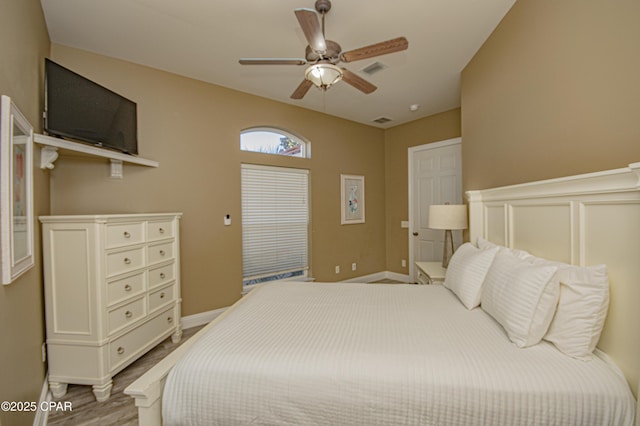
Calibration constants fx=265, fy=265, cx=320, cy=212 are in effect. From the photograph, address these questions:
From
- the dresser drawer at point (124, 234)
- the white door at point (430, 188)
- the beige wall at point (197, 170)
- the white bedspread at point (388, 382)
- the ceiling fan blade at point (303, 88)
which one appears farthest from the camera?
the white door at point (430, 188)

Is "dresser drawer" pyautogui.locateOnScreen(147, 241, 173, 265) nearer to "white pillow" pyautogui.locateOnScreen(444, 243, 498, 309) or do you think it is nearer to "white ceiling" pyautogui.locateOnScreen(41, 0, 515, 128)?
"white ceiling" pyautogui.locateOnScreen(41, 0, 515, 128)

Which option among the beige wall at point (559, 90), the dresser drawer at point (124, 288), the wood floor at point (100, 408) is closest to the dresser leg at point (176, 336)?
the wood floor at point (100, 408)

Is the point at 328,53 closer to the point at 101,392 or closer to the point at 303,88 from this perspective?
the point at 303,88

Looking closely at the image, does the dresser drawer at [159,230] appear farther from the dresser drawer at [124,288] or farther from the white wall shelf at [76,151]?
the white wall shelf at [76,151]

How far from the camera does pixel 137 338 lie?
215 cm

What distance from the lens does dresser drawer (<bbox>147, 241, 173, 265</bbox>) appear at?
2.30m

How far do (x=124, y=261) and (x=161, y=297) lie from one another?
0.56m

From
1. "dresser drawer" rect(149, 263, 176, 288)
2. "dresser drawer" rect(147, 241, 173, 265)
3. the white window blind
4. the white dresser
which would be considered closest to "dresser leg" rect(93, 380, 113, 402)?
the white dresser

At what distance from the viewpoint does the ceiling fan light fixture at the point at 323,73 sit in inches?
71.0

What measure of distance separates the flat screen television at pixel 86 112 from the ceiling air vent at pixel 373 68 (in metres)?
2.38

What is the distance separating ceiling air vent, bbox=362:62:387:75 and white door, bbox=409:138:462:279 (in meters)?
1.79

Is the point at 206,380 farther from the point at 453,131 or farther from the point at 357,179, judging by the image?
the point at 453,131

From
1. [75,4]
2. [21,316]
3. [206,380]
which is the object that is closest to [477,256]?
[206,380]

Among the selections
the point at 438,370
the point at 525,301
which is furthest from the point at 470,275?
the point at 438,370
